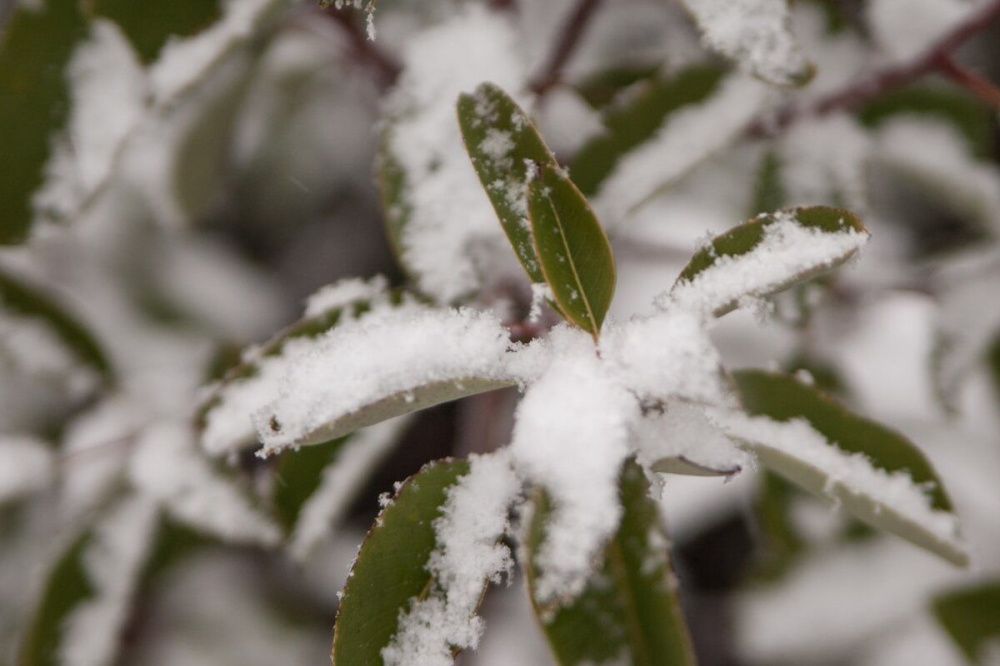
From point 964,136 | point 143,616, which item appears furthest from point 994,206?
point 143,616

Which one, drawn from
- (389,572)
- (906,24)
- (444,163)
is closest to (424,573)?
(389,572)

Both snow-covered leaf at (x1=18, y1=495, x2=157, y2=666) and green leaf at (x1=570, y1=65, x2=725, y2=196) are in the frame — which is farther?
snow-covered leaf at (x1=18, y1=495, x2=157, y2=666)

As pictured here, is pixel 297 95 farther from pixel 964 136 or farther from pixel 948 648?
pixel 948 648

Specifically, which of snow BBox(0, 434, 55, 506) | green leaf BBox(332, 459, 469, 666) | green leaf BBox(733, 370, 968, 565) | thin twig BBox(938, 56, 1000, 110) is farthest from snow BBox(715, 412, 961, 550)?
snow BBox(0, 434, 55, 506)

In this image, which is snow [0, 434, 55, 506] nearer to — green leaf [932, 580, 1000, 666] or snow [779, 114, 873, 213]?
snow [779, 114, 873, 213]

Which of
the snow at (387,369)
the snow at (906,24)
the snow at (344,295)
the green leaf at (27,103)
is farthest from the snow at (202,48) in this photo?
the snow at (906,24)
